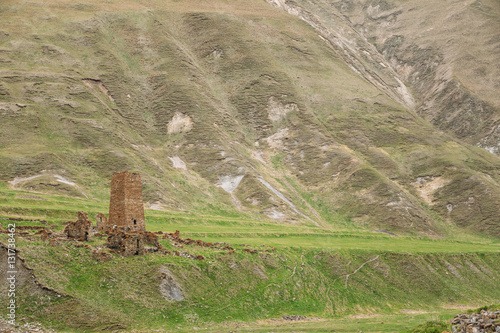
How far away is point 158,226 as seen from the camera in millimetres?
48312

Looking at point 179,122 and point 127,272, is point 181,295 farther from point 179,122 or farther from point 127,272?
point 179,122

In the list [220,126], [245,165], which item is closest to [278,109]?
[220,126]

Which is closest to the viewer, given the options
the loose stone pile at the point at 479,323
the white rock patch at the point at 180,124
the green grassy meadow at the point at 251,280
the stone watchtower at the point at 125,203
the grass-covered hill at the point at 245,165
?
the loose stone pile at the point at 479,323

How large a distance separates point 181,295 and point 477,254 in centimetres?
4191

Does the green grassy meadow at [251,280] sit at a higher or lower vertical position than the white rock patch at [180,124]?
lower

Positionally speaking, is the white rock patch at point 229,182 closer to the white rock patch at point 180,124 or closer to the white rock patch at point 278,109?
the white rock patch at point 180,124

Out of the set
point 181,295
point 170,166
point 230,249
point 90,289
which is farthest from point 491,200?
point 90,289

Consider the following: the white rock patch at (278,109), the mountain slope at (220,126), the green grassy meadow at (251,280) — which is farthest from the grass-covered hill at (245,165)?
the mountain slope at (220,126)

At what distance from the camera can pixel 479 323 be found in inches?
711

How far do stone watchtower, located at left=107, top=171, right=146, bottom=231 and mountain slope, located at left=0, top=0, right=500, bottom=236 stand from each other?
28.0m

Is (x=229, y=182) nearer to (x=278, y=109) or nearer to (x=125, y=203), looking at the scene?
(x=278, y=109)

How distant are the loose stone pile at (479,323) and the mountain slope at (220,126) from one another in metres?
50.0

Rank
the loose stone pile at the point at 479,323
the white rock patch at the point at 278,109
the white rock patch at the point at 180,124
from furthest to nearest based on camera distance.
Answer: the white rock patch at the point at 278,109 → the white rock patch at the point at 180,124 → the loose stone pile at the point at 479,323

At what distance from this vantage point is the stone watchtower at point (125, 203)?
34719 mm
